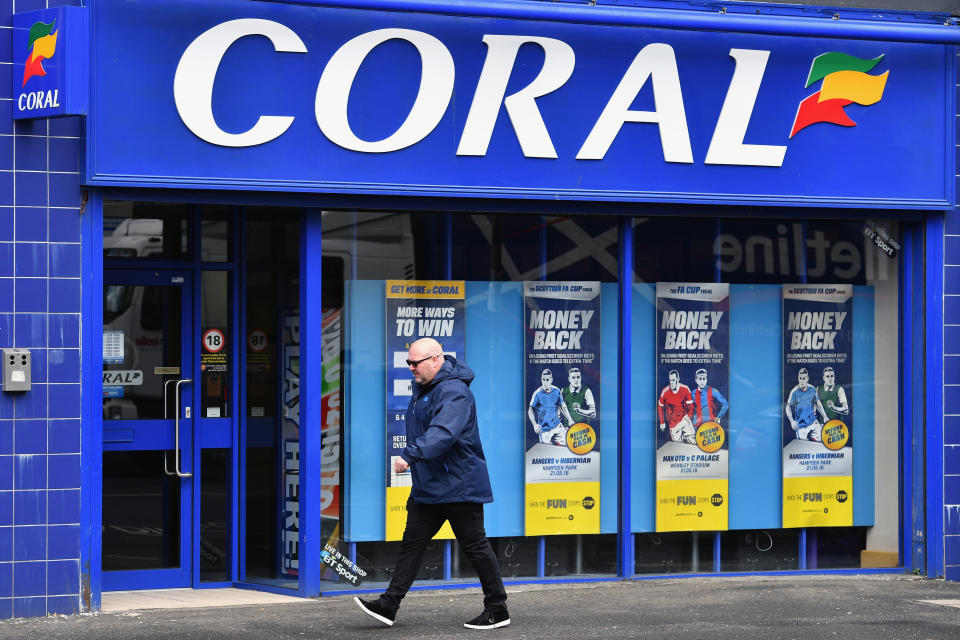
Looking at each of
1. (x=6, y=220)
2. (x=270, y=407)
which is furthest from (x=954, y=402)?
(x=6, y=220)

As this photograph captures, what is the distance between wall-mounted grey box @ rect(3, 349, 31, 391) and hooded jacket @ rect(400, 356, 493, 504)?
2.32 meters

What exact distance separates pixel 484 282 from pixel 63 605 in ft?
11.3

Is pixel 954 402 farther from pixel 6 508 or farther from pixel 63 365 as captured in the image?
pixel 6 508

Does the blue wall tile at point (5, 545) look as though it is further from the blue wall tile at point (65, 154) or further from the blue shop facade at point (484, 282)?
the blue wall tile at point (65, 154)

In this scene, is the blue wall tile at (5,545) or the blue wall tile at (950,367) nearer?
the blue wall tile at (5,545)

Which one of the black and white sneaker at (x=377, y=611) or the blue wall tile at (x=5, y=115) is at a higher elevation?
the blue wall tile at (x=5, y=115)

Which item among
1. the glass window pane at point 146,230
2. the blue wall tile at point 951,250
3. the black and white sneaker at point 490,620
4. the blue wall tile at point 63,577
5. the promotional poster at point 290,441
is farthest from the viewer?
the blue wall tile at point 951,250

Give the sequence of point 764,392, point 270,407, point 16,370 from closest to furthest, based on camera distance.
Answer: point 16,370, point 270,407, point 764,392

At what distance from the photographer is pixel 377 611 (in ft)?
24.7

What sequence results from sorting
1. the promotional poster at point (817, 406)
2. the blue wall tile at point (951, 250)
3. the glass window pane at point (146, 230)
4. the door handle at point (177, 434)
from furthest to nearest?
the promotional poster at point (817, 406) < the blue wall tile at point (951, 250) < the door handle at point (177, 434) < the glass window pane at point (146, 230)

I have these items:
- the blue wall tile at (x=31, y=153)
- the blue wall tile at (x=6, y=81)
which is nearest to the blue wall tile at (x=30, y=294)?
the blue wall tile at (x=31, y=153)

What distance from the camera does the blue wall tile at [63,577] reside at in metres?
7.90

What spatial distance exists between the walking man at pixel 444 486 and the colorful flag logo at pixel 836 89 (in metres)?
3.32

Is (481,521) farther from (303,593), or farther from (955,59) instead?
(955,59)
